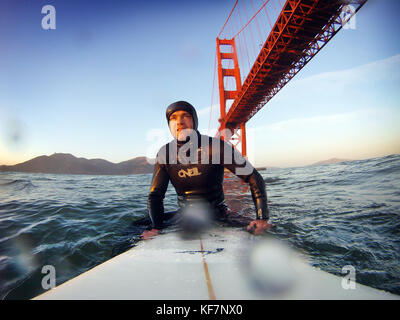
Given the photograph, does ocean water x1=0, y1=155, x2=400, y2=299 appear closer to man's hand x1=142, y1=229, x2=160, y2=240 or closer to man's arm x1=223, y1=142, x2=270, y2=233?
man's hand x1=142, y1=229, x2=160, y2=240

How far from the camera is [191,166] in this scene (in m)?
2.11

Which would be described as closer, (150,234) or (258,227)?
(258,227)

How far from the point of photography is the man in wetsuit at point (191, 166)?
81.8 inches

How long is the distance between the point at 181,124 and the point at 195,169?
610 mm

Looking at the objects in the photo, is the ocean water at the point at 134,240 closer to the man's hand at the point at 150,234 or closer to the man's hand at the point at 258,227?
the man's hand at the point at 150,234

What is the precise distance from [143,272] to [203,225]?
42.0 inches

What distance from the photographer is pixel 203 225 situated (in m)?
2.01

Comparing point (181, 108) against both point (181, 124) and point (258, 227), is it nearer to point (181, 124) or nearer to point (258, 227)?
point (181, 124)

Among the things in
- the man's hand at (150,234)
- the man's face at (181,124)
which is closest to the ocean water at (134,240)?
the man's hand at (150,234)

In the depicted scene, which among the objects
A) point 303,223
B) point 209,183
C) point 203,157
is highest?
point 203,157

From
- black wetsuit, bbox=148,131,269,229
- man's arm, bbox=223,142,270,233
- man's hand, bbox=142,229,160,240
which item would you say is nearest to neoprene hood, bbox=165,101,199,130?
black wetsuit, bbox=148,131,269,229

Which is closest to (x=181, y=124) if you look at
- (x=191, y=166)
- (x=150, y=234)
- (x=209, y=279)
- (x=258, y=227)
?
(x=191, y=166)

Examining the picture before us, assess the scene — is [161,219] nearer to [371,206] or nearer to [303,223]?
[303,223]
